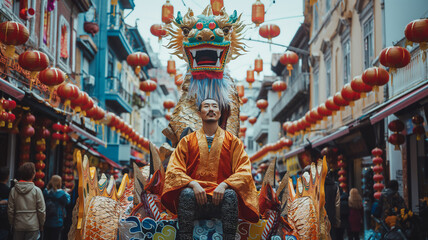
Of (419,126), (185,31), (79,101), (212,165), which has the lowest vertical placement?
(212,165)

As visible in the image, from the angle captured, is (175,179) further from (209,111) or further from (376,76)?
(376,76)

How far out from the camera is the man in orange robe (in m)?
4.95

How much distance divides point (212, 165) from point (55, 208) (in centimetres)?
488

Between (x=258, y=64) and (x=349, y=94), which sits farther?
(x=258, y=64)

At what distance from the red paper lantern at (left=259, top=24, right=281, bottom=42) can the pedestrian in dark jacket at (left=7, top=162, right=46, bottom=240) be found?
8.93 metres

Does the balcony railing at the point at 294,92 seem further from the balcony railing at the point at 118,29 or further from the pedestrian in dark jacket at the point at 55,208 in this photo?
the pedestrian in dark jacket at the point at 55,208

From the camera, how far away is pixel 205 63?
6.90 m

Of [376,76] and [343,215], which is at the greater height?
[376,76]

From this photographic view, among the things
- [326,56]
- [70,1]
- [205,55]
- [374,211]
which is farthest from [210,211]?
[326,56]

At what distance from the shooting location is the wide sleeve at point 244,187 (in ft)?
16.8

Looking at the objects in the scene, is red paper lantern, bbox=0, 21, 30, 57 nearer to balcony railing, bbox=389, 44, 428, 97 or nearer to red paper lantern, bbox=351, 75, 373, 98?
red paper lantern, bbox=351, 75, 373, 98

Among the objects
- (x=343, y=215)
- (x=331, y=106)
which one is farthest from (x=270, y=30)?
(x=343, y=215)

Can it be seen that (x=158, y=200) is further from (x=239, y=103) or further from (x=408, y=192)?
(x=408, y=192)

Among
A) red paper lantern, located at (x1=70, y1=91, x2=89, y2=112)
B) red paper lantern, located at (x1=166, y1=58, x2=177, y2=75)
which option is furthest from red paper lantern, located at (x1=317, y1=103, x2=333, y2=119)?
red paper lantern, located at (x1=70, y1=91, x2=89, y2=112)
